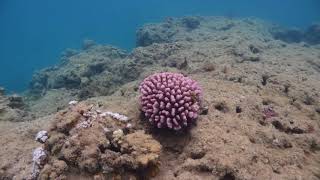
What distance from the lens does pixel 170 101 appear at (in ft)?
14.9

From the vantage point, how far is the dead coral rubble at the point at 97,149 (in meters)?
3.94

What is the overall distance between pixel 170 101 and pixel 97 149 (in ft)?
3.99

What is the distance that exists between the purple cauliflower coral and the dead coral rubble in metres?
0.37

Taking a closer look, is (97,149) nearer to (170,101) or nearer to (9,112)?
(170,101)

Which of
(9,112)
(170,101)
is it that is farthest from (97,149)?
(9,112)

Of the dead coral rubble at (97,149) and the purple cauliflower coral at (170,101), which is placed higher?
the purple cauliflower coral at (170,101)

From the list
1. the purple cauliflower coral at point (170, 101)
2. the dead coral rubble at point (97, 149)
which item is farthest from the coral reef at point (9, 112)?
the purple cauliflower coral at point (170, 101)

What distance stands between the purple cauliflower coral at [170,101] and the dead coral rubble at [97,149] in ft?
1.22

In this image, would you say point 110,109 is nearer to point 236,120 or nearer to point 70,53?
point 236,120

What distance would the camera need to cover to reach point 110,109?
5.19 m

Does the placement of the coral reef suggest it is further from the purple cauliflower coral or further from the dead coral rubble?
the purple cauliflower coral

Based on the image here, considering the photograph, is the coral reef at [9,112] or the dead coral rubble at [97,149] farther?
the coral reef at [9,112]

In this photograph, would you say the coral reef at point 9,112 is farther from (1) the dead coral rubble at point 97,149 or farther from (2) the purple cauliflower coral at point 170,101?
(2) the purple cauliflower coral at point 170,101

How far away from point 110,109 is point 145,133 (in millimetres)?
912
